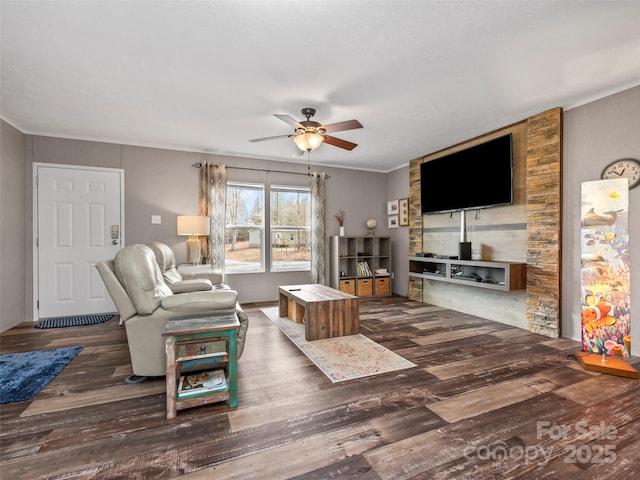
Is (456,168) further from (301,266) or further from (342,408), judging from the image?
(342,408)

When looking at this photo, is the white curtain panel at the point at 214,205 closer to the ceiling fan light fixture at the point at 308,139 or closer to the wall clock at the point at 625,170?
the ceiling fan light fixture at the point at 308,139

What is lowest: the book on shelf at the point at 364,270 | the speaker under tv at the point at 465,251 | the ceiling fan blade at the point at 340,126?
the book on shelf at the point at 364,270

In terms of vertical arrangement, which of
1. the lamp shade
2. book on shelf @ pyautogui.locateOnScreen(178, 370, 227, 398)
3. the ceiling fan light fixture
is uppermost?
the ceiling fan light fixture

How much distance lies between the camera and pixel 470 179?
4188 mm

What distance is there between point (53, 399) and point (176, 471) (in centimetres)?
133

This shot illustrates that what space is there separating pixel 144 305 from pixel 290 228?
11.2ft

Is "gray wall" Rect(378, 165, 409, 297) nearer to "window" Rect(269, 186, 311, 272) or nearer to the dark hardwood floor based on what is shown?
"window" Rect(269, 186, 311, 272)

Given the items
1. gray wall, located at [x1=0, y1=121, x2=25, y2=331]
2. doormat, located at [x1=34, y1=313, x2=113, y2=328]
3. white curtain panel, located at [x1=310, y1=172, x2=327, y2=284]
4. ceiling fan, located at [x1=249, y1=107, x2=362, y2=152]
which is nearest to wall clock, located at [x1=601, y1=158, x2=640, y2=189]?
ceiling fan, located at [x1=249, y1=107, x2=362, y2=152]

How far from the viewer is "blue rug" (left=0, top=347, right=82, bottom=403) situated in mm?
2100

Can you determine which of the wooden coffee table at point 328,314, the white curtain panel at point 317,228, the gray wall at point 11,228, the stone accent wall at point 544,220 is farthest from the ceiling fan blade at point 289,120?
the gray wall at point 11,228

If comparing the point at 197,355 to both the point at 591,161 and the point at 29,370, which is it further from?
the point at 591,161

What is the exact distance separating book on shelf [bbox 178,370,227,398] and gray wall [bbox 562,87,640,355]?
361 centimetres

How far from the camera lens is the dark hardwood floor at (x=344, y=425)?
1.42 m

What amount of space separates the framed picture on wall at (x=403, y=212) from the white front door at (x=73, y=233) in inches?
186
